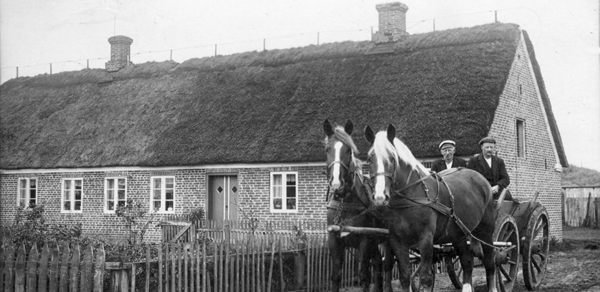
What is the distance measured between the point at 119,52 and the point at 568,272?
19944 millimetres

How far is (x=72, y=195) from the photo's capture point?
71.2ft

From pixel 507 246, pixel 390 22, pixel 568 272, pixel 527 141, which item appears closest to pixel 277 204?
pixel 390 22

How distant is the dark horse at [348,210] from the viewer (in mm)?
7629

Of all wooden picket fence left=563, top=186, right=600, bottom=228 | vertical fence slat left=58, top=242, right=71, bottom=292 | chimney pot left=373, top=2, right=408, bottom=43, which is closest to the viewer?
vertical fence slat left=58, top=242, right=71, bottom=292

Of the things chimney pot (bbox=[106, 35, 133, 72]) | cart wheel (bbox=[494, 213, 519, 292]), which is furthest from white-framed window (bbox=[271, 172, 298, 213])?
chimney pot (bbox=[106, 35, 133, 72])

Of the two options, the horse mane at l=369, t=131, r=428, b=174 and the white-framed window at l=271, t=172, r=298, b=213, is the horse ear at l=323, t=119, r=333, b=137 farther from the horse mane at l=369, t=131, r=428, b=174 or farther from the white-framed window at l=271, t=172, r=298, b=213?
the white-framed window at l=271, t=172, r=298, b=213

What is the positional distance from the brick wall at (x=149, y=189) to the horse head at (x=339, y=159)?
9447 millimetres

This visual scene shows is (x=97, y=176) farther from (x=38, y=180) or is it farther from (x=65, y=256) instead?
(x=65, y=256)

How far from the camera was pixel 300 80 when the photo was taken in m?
20.4

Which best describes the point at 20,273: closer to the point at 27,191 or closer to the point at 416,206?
the point at 416,206

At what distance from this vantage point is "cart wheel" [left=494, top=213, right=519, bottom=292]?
945 cm

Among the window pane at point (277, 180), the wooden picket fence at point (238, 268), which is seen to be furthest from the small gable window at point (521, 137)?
the wooden picket fence at point (238, 268)

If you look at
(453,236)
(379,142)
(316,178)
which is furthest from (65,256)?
(316,178)

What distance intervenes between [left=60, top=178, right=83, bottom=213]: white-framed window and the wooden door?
16.8ft
